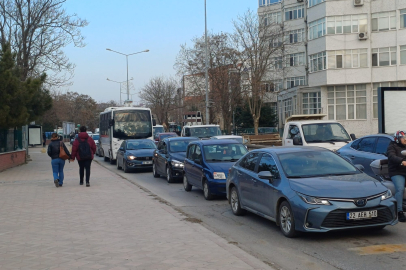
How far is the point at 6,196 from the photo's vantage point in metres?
13.9

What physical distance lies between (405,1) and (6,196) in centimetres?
3770

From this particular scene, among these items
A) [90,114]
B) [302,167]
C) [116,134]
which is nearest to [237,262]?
[302,167]

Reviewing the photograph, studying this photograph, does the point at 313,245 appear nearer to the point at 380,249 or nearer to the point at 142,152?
the point at 380,249

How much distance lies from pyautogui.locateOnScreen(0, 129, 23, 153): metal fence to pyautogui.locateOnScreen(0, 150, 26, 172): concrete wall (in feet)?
0.84

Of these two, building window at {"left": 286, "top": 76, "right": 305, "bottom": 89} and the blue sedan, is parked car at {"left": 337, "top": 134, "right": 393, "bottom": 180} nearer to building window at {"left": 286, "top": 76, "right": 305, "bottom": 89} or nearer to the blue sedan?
the blue sedan

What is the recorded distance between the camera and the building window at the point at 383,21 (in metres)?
42.3

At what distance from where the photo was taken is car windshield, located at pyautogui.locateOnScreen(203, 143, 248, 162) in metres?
13.5

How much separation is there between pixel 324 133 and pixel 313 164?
8.81m

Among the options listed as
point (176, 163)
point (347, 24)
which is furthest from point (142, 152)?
point (347, 24)

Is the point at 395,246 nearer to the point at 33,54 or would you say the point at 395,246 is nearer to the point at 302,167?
the point at 302,167

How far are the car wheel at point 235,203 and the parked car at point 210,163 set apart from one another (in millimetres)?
1889

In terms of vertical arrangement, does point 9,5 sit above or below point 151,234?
above

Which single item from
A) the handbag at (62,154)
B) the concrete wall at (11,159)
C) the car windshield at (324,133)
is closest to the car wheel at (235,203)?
the car windshield at (324,133)

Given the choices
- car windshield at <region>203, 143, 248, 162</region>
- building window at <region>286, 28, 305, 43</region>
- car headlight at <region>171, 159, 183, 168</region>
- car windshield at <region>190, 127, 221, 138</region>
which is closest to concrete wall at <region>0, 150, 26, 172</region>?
car windshield at <region>190, 127, 221, 138</region>
